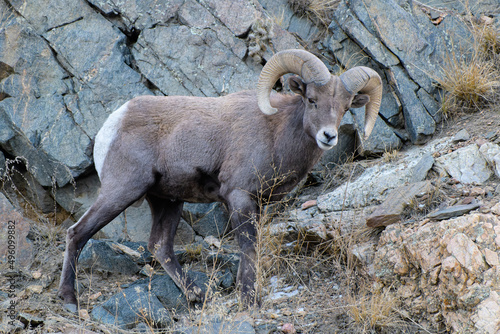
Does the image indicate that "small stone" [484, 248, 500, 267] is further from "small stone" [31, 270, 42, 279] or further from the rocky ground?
"small stone" [31, 270, 42, 279]

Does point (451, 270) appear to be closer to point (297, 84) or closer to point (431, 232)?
point (431, 232)

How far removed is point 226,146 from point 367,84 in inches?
69.0

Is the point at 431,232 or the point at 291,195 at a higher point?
the point at 431,232

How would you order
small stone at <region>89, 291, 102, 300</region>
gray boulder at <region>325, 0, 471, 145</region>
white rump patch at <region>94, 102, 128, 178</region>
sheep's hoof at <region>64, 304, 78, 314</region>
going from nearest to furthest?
sheep's hoof at <region>64, 304, 78, 314</region>
small stone at <region>89, 291, 102, 300</region>
white rump patch at <region>94, 102, 128, 178</region>
gray boulder at <region>325, 0, 471, 145</region>

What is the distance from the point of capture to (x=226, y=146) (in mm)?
5566

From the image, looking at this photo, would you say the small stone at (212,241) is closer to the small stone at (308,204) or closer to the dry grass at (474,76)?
the small stone at (308,204)

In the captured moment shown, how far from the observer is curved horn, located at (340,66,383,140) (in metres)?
5.27

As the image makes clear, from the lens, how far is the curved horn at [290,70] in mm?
5172

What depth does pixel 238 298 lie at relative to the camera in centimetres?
500

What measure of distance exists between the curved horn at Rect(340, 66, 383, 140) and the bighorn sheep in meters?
0.01

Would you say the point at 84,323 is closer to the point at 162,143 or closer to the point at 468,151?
the point at 162,143

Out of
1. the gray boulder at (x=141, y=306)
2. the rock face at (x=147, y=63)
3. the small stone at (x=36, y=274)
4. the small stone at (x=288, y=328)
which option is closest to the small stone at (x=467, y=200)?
the small stone at (x=288, y=328)

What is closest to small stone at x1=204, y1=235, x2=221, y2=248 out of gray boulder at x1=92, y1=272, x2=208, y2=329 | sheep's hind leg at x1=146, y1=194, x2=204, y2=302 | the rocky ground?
the rocky ground

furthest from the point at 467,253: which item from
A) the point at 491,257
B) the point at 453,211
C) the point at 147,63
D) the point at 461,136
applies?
the point at 147,63
